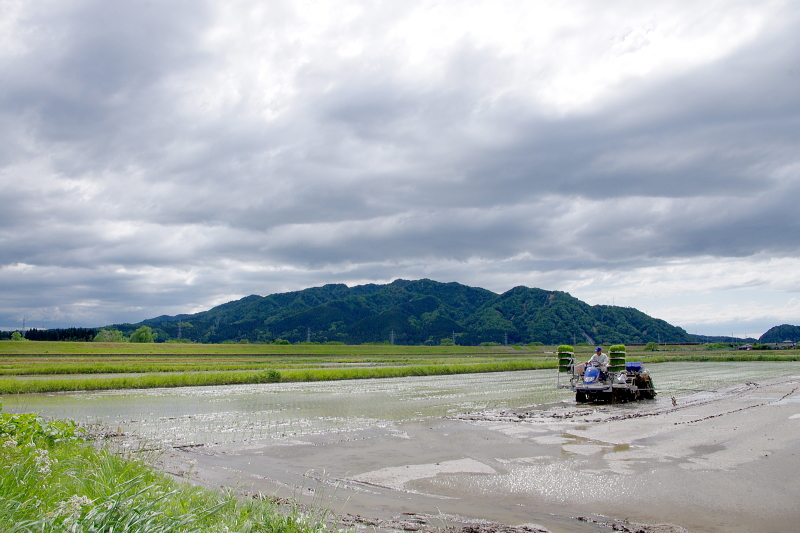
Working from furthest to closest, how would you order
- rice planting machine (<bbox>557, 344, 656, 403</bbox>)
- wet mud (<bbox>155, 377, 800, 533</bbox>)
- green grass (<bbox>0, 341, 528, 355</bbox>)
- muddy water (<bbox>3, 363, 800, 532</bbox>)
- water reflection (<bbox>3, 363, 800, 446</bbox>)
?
green grass (<bbox>0, 341, 528, 355</bbox>)
rice planting machine (<bbox>557, 344, 656, 403</bbox>)
water reflection (<bbox>3, 363, 800, 446</bbox>)
muddy water (<bbox>3, 363, 800, 532</bbox>)
wet mud (<bbox>155, 377, 800, 533</bbox>)

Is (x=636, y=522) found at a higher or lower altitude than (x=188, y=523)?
lower

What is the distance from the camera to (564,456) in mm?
11266

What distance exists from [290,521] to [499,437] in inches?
362

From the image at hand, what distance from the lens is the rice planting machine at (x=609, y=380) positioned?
2089 centimetres

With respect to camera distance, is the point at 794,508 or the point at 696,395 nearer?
the point at 794,508

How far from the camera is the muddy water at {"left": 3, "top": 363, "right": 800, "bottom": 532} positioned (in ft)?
26.0

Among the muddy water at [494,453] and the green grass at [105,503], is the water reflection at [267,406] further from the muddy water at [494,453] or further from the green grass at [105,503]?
the green grass at [105,503]

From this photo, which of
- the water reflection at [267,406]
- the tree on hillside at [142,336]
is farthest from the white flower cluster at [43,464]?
the tree on hillside at [142,336]

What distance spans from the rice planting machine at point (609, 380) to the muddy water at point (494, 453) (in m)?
0.91

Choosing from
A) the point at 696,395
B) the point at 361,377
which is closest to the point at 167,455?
the point at 696,395

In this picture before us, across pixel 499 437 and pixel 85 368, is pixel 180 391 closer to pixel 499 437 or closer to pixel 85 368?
pixel 85 368

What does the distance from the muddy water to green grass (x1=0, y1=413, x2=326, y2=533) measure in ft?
6.35

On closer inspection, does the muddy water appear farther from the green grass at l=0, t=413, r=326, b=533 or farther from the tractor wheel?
the green grass at l=0, t=413, r=326, b=533

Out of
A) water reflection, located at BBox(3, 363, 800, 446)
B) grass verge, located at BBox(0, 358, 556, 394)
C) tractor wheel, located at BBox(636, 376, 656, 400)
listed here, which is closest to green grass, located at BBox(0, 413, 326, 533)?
water reflection, located at BBox(3, 363, 800, 446)
